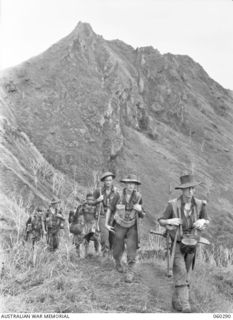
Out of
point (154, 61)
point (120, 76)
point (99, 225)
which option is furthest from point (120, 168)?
point (99, 225)

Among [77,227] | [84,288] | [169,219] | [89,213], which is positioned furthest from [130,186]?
[77,227]

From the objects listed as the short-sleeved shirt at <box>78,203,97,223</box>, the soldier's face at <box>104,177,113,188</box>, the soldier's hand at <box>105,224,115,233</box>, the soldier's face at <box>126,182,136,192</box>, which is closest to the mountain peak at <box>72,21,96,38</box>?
the short-sleeved shirt at <box>78,203,97,223</box>

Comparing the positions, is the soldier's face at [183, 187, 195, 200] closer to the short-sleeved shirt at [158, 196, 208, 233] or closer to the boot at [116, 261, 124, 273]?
the short-sleeved shirt at [158, 196, 208, 233]

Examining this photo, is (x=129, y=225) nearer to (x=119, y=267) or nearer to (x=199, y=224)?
(x=119, y=267)

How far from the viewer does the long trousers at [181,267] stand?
6078mm

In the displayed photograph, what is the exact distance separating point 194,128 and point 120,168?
87.2 feet

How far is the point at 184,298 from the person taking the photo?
596 centimetres

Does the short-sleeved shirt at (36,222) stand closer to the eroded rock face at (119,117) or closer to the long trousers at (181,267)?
the long trousers at (181,267)

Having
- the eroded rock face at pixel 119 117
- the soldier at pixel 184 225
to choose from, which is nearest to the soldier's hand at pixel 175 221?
the soldier at pixel 184 225

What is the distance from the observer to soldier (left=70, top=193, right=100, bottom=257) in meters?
8.97

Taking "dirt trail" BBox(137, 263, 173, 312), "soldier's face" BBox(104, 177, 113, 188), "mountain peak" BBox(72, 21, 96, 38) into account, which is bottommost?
"dirt trail" BBox(137, 263, 173, 312)

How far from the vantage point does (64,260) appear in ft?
23.8

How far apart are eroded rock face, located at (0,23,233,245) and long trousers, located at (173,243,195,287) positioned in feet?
125

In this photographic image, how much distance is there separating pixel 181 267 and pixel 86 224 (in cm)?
323
